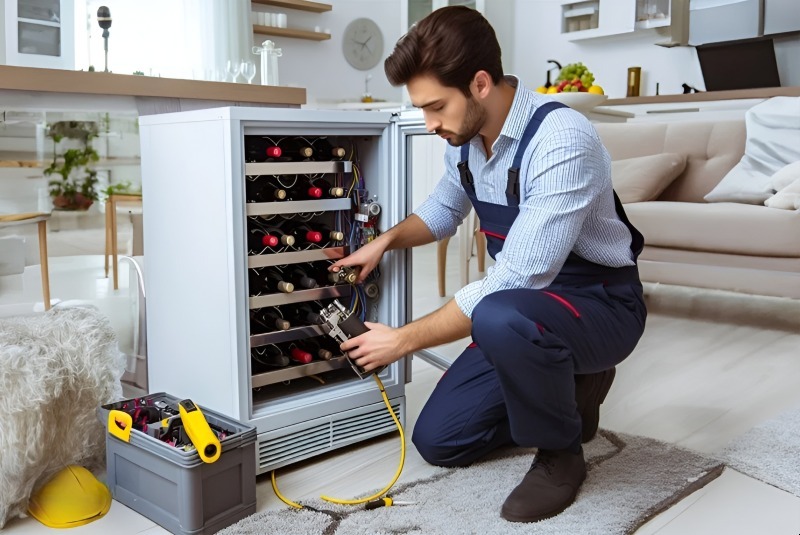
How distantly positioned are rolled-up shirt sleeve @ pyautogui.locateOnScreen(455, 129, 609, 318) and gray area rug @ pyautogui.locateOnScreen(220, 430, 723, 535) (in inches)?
16.1

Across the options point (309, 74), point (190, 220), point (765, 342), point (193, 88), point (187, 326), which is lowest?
point (765, 342)

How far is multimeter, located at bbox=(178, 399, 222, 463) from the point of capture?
57.4 inches

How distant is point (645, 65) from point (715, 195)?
2971mm

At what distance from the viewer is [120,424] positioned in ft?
5.27

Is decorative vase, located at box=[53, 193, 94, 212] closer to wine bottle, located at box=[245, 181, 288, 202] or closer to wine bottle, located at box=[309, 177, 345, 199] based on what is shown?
wine bottle, located at box=[245, 181, 288, 202]

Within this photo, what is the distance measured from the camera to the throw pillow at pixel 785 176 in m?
3.30

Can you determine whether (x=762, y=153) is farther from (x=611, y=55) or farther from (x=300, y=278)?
(x=611, y=55)

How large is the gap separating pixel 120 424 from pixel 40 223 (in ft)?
3.00

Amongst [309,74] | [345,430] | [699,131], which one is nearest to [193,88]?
[345,430]

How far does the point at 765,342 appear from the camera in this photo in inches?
121

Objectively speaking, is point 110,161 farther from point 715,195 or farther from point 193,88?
point 715,195

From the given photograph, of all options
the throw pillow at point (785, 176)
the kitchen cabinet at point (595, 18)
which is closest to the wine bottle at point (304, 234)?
the throw pillow at point (785, 176)

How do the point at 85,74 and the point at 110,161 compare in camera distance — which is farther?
the point at 110,161

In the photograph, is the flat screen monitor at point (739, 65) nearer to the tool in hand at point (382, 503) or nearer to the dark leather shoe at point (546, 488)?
the dark leather shoe at point (546, 488)
